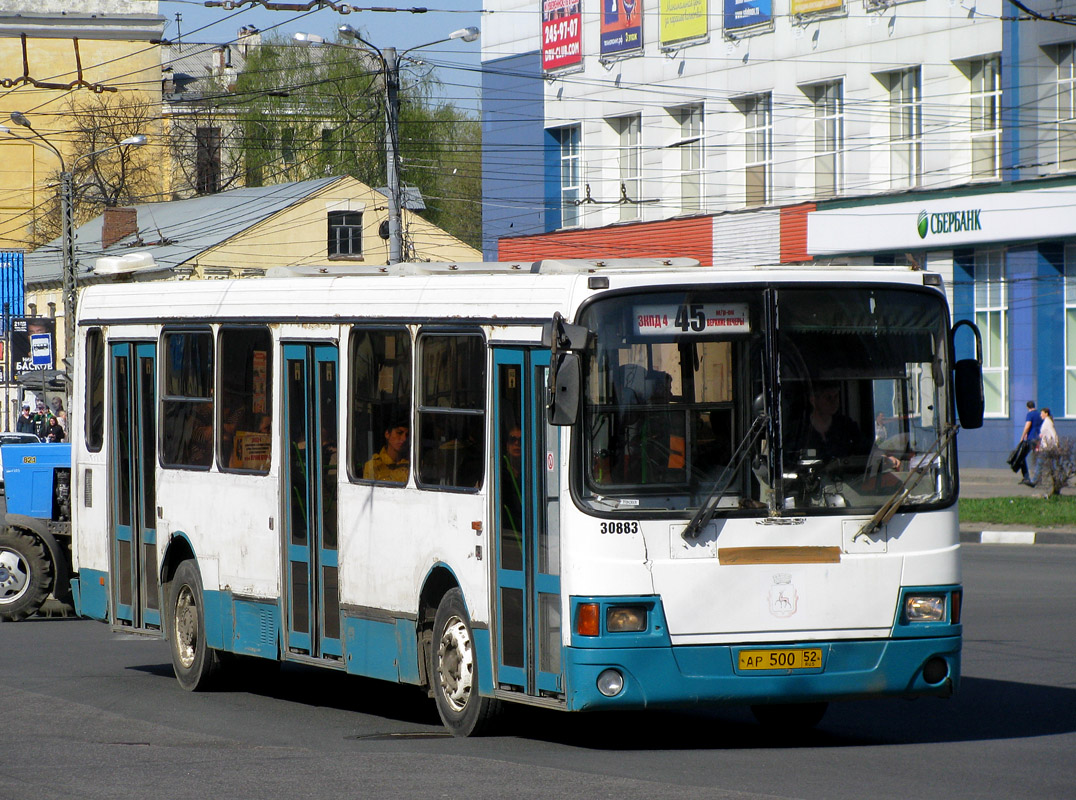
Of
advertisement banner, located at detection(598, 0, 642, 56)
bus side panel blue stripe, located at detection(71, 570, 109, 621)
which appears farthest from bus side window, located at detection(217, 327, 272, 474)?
advertisement banner, located at detection(598, 0, 642, 56)

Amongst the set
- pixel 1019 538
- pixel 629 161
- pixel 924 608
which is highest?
pixel 629 161

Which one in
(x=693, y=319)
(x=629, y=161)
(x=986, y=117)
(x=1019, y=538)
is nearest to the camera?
(x=693, y=319)

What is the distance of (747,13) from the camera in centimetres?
4088

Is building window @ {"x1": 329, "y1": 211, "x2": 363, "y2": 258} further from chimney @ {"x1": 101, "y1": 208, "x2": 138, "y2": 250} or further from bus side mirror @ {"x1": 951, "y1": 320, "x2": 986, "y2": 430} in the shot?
bus side mirror @ {"x1": 951, "y1": 320, "x2": 986, "y2": 430}

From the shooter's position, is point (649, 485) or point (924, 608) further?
point (924, 608)

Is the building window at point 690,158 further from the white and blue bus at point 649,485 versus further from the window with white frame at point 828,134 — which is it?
the white and blue bus at point 649,485

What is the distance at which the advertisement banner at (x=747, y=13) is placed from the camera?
40438mm

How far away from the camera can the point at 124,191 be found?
72.6m

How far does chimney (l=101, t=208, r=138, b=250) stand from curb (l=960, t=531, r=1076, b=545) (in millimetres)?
42697

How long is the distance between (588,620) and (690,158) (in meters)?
35.9

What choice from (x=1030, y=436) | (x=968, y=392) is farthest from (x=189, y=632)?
(x=1030, y=436)

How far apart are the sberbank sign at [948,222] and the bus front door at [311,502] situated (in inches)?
1053

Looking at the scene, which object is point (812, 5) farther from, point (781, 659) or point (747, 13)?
point (781, 659)

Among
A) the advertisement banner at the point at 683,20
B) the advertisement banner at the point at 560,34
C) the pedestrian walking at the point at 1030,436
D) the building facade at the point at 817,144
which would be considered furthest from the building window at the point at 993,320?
the advertisement banner at the point at 560,34
